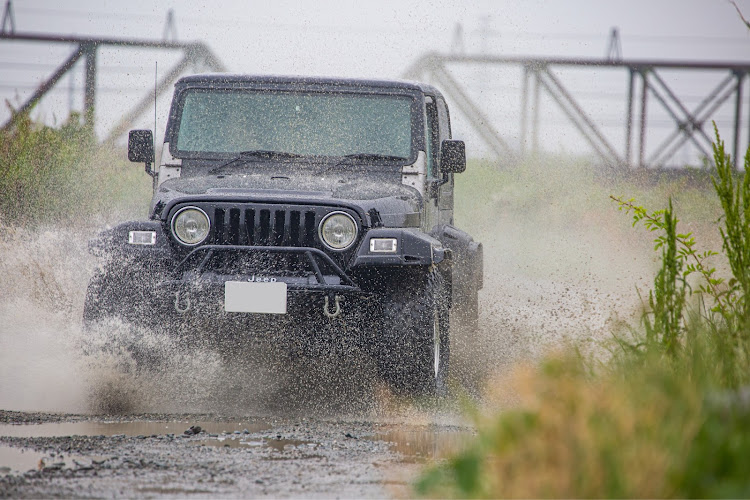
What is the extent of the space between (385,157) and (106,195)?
665 cm

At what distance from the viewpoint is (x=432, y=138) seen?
7.02 metres

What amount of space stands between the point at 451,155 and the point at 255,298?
2042 millimetres

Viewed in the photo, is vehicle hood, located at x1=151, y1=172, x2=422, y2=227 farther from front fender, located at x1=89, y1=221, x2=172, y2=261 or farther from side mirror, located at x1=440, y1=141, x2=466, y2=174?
side mirror, located at x1=440, y1=141, x2=466, y2=174

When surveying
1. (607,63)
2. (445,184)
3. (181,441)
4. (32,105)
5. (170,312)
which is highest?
(607,63)

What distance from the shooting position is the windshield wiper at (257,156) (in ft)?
21.7

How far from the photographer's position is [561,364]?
9.30 ft

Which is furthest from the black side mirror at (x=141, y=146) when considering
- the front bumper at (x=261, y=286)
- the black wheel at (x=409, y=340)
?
the black wheel at (x=409, y=340)

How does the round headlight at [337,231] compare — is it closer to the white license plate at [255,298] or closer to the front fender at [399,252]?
the front fender at [399,252]

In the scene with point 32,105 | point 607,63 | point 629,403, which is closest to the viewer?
point 629,403

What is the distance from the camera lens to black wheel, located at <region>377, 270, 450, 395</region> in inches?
220

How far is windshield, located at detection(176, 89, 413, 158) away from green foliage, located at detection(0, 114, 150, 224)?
457 cm

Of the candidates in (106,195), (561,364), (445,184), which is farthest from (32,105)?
(561,364)

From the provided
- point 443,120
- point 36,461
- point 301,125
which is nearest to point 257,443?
point 36,461

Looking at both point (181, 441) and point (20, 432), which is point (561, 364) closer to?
point (181, 441)
